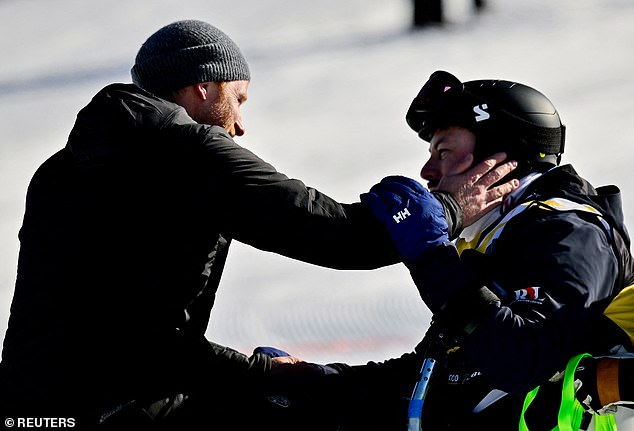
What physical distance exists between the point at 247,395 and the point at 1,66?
6.95 m

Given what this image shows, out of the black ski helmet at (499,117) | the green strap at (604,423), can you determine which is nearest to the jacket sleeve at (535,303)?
the green strap at (604,423)

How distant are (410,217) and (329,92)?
5.71 m

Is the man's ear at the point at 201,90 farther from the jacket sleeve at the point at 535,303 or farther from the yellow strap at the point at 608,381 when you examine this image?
the yellow strap at the point at 608,381

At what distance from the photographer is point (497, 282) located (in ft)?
9.53

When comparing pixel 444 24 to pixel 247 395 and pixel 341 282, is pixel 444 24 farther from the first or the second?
pixel 247 395

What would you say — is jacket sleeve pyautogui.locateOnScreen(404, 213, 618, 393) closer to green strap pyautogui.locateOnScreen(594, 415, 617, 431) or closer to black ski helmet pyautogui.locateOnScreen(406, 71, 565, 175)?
green strap pyautogui.locateOnScreen(594, 415, 617, 431)

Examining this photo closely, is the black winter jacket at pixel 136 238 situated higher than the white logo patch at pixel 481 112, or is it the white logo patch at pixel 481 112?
the white logo patch at pixel 481 112

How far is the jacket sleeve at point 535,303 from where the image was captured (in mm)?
2666

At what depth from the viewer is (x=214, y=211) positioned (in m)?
2.80

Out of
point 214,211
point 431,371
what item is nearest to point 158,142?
point 214,211

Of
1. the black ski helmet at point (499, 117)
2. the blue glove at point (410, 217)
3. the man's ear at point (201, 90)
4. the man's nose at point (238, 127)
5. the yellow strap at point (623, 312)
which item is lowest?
the yellow strap at point (623, 312)

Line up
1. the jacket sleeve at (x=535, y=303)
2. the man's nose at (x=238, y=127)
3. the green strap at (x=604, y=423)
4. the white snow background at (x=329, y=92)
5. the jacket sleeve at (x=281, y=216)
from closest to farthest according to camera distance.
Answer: the jacket sleeve at (x=535, y=303)
the jacket sleeve at (x=281, y=216)
the green strap at (x=604, y=423)
the man's nose at (x=238, y=127)
the white snow background at (x=329, y=92)
